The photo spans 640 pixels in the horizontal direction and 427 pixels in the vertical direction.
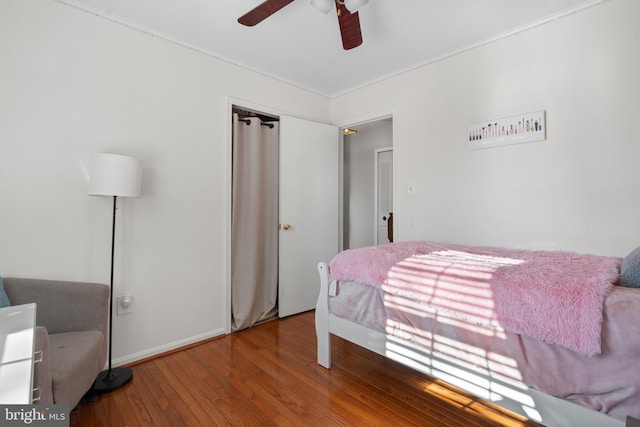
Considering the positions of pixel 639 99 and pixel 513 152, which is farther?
pixel 513 152

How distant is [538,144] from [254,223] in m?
2.51

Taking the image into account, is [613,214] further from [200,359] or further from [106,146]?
[106,146]

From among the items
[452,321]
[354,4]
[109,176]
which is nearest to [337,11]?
[354,4]

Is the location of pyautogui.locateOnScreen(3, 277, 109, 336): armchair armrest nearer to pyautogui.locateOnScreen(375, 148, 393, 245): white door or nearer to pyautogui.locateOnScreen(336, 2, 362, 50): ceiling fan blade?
pyautogui.locateOnScreen(336, 2, 362, 50): ceiling fan blade

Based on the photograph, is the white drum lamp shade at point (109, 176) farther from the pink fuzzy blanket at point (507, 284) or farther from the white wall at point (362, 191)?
the white wall at point (362, 191)

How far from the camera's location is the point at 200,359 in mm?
2279

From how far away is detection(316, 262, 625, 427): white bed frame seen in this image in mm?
1156

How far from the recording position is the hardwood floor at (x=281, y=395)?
5.26 ft

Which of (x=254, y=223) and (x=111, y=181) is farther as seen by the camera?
(x=254, y=223)

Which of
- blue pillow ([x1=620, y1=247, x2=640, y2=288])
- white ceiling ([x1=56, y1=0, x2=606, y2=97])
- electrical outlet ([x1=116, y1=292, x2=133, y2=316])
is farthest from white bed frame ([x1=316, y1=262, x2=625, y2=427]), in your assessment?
white ceiling ([x1=56, y1=0, x2=606, y2=97])

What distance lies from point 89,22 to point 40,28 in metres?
0.28

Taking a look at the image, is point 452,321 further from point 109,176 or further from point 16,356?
point 109,176

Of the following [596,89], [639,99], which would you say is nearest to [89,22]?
[596,89]

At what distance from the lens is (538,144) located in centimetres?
224
